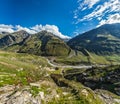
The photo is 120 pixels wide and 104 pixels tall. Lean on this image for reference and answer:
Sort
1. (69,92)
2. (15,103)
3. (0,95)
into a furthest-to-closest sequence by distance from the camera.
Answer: (69,92), (0,95), (15,103)

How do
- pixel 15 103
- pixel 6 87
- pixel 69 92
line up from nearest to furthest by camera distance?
pixel 15 103 → pixel 69 92 → pixel 6 87

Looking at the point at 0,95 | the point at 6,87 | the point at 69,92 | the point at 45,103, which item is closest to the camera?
the point at 45,103

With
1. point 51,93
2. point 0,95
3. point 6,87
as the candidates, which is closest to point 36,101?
point 51,93

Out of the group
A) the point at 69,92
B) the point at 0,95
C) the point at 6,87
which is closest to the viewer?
the point at 0,95

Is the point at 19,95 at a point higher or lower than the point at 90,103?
higher

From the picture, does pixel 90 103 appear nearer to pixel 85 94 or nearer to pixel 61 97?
pixel 85 94

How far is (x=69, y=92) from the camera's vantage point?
173125mm

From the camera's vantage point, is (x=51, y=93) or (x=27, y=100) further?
(x=51, y=93)

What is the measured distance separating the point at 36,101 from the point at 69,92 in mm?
37117

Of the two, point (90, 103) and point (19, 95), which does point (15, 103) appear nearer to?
point (19, 95)

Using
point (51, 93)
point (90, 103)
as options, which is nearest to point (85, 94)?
point (90, 103)

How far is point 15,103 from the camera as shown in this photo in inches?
5428

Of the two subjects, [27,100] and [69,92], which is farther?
[69,92]

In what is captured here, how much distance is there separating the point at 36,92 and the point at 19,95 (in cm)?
1292
